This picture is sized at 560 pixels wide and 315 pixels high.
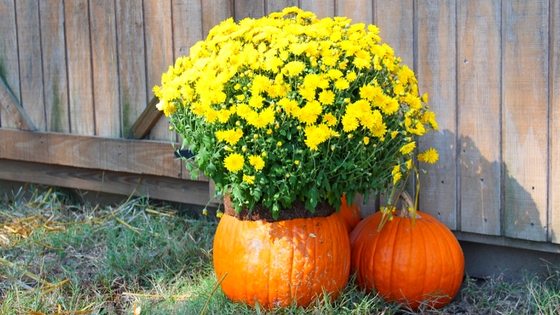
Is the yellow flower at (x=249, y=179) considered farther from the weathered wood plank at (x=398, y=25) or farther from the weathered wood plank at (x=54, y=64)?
the weathered wood plank at (x=54, y=64)

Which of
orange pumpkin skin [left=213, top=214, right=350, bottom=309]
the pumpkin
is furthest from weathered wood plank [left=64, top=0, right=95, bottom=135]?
orange pumpkin skin [left=213, top=214, right=350, bottom=309]

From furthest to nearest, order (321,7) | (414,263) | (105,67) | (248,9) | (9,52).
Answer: (9,52) → (105,67) → (248,9) → (321,7) → (414,263)

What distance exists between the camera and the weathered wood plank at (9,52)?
5188mm

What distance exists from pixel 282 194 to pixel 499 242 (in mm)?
975

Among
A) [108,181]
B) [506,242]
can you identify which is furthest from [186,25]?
[506,242]

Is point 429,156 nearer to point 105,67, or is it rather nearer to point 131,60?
point 131,60

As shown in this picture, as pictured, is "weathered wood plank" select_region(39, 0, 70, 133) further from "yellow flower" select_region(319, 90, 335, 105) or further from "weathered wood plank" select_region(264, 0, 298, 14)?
"yellow flower" select_region(319, 90, 335, 105)

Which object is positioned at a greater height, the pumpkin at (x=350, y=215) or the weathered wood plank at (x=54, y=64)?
the weathered wood plank at (x=54, y=64)

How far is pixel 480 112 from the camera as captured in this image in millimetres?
3471

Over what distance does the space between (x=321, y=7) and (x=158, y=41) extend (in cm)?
99

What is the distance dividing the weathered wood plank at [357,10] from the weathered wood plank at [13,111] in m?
2.21

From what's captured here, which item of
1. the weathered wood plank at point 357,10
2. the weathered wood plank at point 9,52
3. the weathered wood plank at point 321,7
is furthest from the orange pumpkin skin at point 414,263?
the weathered wood plank at point 9,52

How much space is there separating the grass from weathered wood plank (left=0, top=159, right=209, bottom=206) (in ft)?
0.28

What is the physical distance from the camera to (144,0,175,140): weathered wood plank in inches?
175
